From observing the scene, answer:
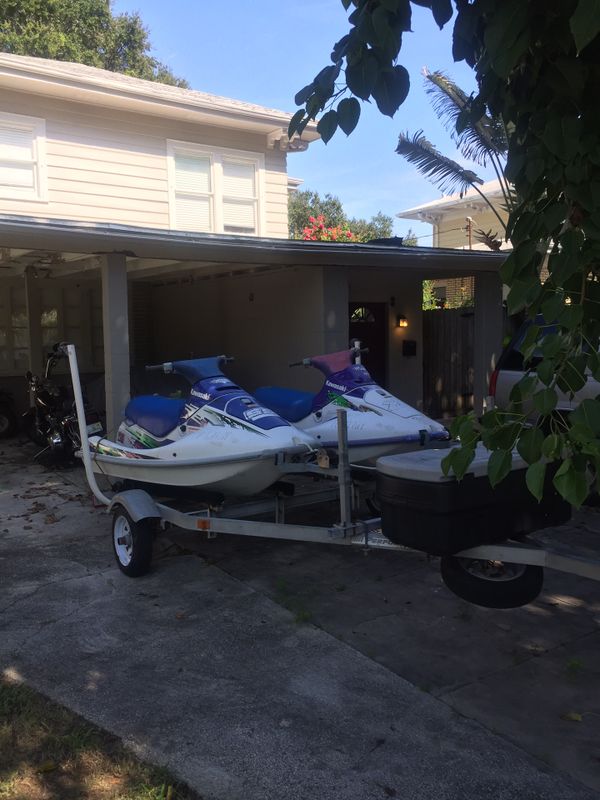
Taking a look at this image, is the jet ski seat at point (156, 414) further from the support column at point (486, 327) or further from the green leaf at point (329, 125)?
the support column at point (486, 327)

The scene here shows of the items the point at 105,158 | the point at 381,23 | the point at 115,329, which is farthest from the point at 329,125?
the point at 105,158

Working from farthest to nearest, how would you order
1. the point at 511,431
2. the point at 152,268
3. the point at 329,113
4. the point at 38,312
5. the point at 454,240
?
the point at 454,240, the point at 38,312, the point at 152,268, the point at 329,113, the point at 511,431

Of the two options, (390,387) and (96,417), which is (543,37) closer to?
(96,417)

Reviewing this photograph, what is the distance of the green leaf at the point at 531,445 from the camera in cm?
190

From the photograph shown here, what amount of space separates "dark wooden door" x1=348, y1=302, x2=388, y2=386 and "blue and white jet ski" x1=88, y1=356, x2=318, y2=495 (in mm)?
6497

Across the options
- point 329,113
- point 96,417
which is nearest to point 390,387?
point 96,417

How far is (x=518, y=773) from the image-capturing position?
310cm

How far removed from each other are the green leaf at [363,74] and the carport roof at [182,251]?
5.30 meters

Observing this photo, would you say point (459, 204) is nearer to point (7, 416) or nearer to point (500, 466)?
point (7, 416)

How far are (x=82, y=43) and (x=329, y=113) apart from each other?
27.9 m

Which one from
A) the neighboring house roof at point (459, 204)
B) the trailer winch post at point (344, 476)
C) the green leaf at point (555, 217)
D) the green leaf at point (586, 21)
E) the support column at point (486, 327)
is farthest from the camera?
the neighboring house roof at point (459, 204)

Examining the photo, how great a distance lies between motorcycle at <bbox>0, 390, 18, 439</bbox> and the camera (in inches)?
476

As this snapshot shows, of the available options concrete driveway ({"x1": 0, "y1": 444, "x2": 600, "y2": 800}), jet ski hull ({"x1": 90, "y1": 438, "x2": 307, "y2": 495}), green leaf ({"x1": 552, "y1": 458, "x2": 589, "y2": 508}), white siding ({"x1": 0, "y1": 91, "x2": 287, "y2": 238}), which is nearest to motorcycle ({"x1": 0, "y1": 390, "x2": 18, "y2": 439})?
white siding ({"x1": 0, "y1": 91, "x2": 287, "y2": 238})

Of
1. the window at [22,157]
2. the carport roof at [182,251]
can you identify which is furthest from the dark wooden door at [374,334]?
the window at [22,157]
